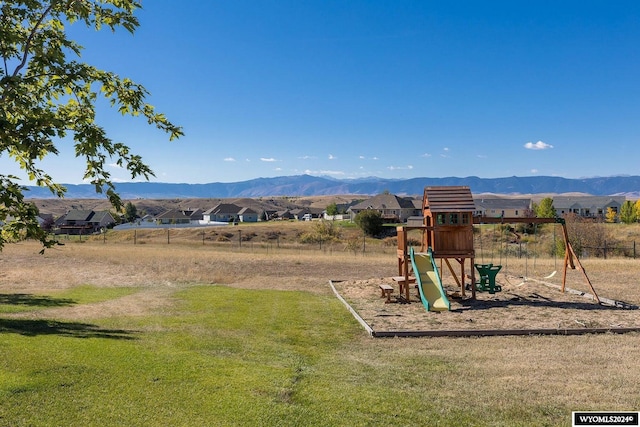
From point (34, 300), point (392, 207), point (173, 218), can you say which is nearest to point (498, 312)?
point (34, 300)

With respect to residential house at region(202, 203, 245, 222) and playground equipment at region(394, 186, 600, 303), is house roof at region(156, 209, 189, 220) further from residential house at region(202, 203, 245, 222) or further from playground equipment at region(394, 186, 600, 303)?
playground equipment at region(394, 186, 600, 303)

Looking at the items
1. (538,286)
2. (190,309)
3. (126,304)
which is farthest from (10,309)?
(538,286)

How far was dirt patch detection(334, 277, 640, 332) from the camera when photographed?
15852mm

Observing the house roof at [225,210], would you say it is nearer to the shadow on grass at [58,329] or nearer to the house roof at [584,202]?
the house roof at [584,202]

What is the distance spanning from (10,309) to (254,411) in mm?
13850

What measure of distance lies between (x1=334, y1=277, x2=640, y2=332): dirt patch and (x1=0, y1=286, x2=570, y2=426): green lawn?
9.33ft

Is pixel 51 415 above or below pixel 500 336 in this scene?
above

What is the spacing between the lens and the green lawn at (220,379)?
746 cm

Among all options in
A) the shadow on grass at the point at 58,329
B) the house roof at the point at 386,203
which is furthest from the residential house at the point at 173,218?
the shadow on grass at the point at 58,329

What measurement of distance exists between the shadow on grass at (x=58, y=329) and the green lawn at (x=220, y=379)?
0.09 ft

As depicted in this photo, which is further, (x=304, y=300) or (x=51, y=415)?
(x=304, y=300)

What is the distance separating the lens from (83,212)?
397 ft

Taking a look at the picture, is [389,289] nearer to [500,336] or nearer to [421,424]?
[500,336]

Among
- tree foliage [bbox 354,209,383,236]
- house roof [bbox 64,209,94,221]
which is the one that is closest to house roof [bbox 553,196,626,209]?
tree foliage [bbox 354,209,383,236]
